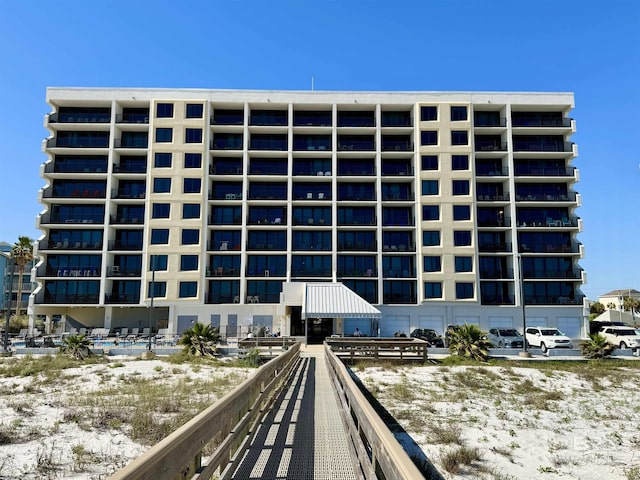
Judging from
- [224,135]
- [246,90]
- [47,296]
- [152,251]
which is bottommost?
[47,296]

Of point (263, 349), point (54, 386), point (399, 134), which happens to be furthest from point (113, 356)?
point (399, 134)

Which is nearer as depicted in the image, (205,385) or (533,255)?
(205,385)

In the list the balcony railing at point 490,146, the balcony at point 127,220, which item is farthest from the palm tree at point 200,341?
the balcony railing at point 490,146

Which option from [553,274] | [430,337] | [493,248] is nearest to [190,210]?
[430,337]

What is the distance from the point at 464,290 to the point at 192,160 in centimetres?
3097

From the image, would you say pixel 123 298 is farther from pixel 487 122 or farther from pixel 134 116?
pixel 487 122

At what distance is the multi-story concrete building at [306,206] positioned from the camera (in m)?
48.1

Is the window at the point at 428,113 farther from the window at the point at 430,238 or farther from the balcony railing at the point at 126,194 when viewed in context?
the balcony railing at the point at 126,194

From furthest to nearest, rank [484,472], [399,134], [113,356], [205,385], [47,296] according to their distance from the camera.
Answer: [399,134] < [47,296] < [113,356] < [205,385] < [484,472]

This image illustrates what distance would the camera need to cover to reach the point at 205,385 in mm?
15891

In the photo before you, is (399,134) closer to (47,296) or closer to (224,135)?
(224,135)

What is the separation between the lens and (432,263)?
1919 inches

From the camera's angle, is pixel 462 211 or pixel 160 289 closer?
pixel 160 289

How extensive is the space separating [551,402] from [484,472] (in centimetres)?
905
